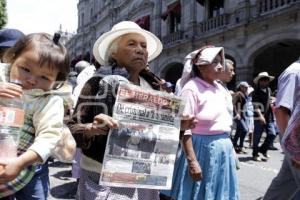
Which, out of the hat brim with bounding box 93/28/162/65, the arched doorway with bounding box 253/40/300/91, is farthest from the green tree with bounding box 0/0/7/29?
the hat brim with bounding box 93/28/162/65

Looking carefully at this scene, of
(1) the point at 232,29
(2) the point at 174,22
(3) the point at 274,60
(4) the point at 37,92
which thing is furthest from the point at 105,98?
(2) the point at 174,22

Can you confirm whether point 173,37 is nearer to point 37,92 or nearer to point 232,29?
point 232,29

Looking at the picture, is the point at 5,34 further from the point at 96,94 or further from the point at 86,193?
the point at 86,193

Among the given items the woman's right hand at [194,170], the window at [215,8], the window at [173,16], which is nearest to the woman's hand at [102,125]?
the woman's right hand at [194,170]

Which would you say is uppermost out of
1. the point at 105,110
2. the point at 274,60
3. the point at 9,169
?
the point at 274,60

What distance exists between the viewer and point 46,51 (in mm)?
1755

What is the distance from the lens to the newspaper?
1896 mm

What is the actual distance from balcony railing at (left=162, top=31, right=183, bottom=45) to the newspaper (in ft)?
59.5

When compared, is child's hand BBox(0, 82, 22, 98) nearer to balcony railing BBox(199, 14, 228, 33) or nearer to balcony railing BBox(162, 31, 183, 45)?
balcony railing BBox(199, 14, 228, 33)

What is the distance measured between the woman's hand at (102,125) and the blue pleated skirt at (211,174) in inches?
50.3

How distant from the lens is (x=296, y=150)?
244 centimetres

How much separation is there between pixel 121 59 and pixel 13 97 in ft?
2.50

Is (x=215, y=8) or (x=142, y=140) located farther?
(x=215, y=8)

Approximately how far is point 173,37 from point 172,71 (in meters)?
3.04
